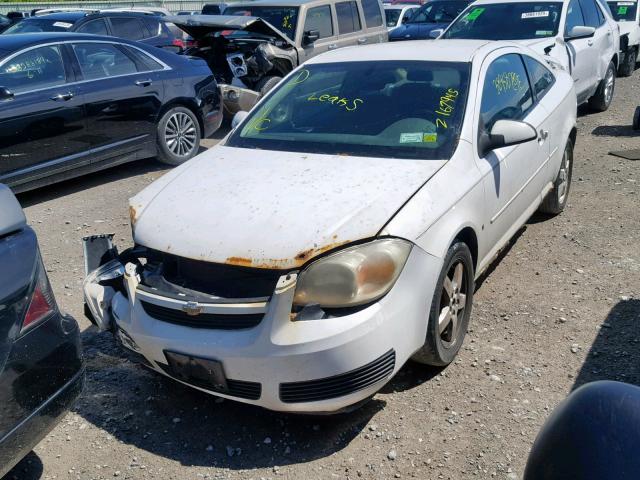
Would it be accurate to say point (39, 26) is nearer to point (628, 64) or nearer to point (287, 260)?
point (287, 260)

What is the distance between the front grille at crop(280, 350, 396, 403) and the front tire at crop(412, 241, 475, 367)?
43cm

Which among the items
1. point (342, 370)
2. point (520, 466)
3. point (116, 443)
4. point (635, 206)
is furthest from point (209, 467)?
point (635, 206)

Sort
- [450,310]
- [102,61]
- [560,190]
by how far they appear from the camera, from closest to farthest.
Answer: [450,310]
[560,190]
[102,61]

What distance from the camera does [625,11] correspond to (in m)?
13.7

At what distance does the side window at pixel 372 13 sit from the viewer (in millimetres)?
11875

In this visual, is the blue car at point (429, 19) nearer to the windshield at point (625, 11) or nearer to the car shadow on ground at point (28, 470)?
the windshield at point (625, 11)

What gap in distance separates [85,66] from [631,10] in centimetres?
1098

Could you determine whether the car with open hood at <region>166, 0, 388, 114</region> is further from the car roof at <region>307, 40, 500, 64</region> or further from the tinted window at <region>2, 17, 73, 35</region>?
the car roof at <region>307, 40, 500, 64</region>

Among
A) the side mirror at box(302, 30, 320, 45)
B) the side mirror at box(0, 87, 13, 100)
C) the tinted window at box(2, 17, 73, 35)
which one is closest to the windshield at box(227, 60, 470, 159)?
the side mirror at box(0, 87, 13, 100)

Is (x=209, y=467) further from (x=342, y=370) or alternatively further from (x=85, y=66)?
(x=85, y=66)

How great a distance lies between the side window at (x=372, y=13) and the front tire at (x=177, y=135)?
489 cm

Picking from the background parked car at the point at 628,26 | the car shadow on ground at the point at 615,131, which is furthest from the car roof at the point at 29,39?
the background parked car at the point at 628,26

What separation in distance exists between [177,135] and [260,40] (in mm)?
2714

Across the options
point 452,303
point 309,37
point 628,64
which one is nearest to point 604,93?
point 628,64
